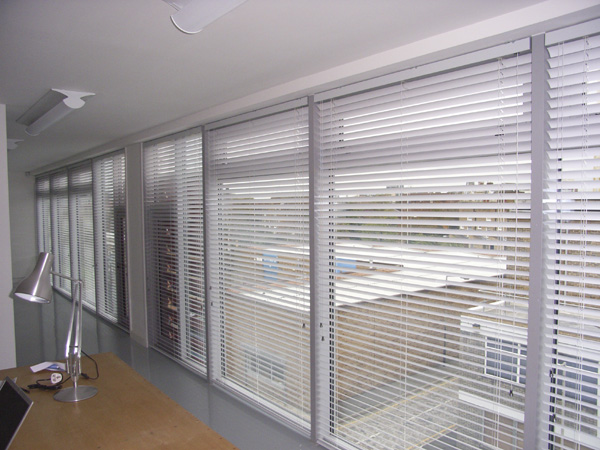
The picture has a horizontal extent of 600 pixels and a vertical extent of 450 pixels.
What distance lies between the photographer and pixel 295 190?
3.14m

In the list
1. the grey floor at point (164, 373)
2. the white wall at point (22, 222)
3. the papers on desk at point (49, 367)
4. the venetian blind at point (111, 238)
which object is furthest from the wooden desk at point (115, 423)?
the white wall at point (22, 222)

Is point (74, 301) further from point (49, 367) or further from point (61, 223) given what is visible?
point (61, 223)

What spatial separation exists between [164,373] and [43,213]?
7424mm

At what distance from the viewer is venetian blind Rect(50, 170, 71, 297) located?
8281 millimetres

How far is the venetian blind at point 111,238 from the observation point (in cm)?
598

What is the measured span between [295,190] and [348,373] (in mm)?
1428

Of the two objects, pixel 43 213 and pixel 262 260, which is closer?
pixel 262 260

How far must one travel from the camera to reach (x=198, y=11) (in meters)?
1.58

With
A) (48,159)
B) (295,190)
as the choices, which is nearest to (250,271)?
(295,190)

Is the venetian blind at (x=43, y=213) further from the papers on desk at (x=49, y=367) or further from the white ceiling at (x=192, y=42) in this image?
the papers on desk at (x=49, y=367)

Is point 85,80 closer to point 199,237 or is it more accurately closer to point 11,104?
point 11,104

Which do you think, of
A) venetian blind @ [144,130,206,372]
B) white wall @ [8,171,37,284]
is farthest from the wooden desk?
white wall @ [8,171,37,284]

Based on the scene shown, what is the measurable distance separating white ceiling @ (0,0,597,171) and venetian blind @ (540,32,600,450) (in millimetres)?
421

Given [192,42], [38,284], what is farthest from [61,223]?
[192,42]
